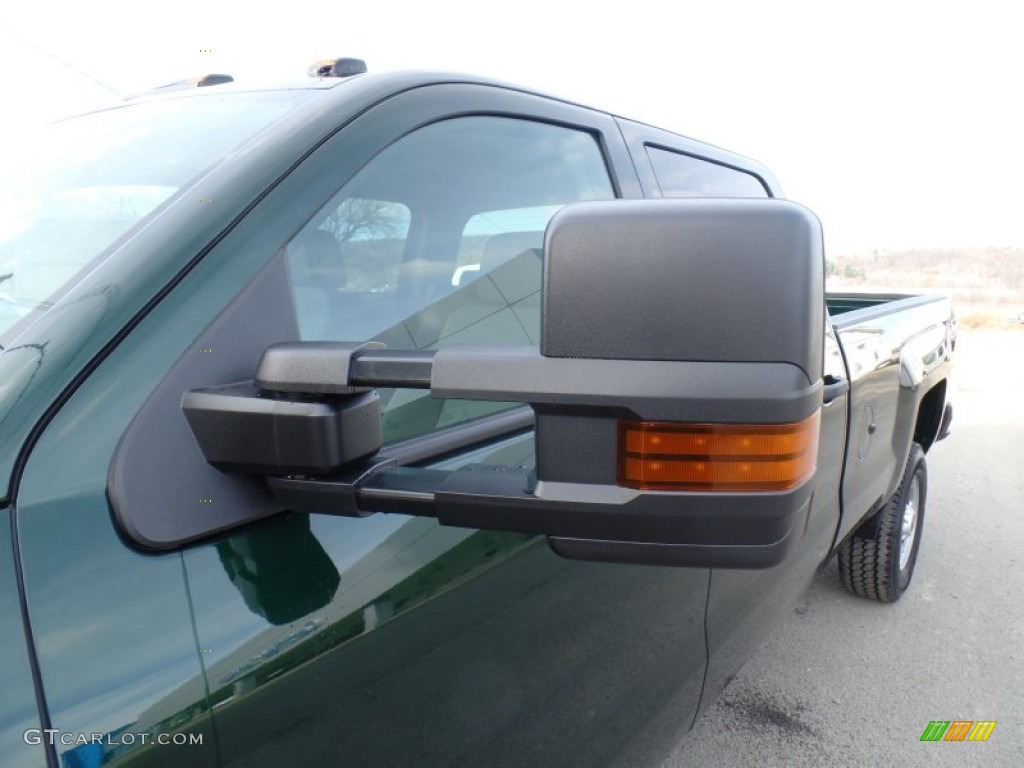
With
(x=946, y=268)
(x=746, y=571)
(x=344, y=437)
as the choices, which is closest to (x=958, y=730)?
(x=746, y=571)

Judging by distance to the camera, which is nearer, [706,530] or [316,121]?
[706,530]

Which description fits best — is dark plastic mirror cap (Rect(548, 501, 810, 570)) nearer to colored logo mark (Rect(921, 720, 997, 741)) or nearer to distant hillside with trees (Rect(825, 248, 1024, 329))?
colored logo mark (Rect(921, 720, 997, 741))

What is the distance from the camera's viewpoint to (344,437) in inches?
36.5

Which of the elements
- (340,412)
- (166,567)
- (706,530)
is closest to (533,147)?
(340,412)

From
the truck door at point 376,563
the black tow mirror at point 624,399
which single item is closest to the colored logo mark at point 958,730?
the truck door at point 376,563

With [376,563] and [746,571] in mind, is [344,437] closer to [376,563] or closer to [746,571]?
[376,563]

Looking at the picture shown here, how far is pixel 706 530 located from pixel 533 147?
1.15 meters

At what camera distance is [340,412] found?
0.92 meters

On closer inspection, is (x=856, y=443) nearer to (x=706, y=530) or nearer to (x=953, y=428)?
(x=706, y=530)

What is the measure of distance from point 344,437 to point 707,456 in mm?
447

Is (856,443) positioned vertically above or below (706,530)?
below

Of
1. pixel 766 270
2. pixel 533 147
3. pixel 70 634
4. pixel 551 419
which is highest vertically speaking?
pixel 533 147

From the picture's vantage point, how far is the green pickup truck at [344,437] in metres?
0.79

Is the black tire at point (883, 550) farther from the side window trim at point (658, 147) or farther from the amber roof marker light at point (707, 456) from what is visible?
the amber roof marker light at point (707, 456)
